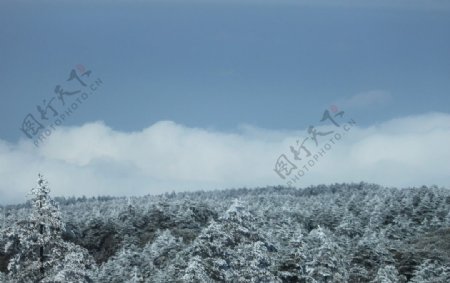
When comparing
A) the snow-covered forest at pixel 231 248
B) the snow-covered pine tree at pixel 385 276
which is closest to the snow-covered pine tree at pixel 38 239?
the snow-covered forest at pixel 231 248

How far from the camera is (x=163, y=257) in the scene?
6225 cm

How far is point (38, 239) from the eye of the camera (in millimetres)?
26484

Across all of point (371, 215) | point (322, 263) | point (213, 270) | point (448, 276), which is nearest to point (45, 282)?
point (213, 270)

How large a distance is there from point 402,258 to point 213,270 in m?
39.5

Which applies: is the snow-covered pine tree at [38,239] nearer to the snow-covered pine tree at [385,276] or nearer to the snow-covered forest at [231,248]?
the snow-covered forest at [231,248]

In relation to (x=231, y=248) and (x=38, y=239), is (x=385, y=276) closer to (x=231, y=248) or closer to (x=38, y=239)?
(x=231, y=248)

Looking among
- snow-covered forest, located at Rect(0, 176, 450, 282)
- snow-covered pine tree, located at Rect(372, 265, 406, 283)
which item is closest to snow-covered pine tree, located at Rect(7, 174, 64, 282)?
snow-covered forest, located at Rect(0, 176, 450, 282)

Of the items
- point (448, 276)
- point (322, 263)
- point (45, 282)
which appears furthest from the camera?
point (448, 276)

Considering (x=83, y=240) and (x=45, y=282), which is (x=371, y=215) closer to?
(x=83, y=240)

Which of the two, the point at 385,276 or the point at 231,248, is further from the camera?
the point at 385,276

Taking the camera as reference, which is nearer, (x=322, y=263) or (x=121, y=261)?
(x=322, y=263)

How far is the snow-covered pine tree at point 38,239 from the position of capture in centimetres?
2650

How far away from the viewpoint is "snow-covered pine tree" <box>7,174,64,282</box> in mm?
26500

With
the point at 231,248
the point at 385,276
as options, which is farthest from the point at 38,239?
the point at 385,276
